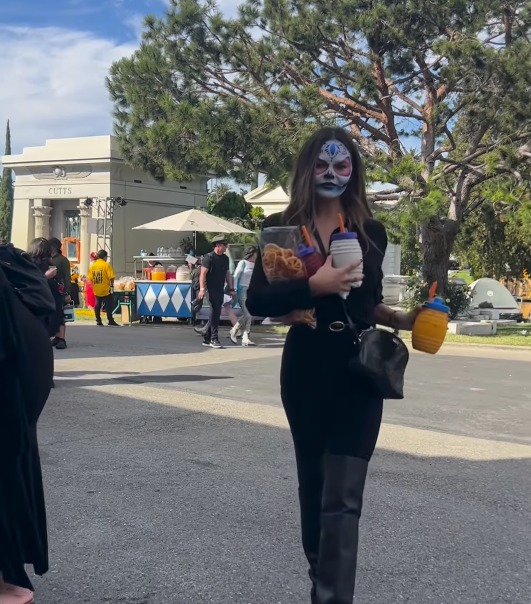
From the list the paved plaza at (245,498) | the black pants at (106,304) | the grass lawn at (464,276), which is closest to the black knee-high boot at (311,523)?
the paved plaza at (245,498)

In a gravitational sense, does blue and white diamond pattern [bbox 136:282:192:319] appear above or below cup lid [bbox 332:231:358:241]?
below

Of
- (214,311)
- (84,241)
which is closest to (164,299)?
(214,311)

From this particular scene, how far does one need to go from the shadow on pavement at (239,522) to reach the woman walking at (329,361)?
0.70m

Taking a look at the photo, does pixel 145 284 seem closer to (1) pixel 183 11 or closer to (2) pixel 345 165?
(1) pixel 183 11

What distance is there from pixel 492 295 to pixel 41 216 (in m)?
16.7

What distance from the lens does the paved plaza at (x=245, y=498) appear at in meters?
3.32

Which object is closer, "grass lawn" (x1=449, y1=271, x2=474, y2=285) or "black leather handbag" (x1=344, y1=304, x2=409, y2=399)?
"black leather handbag" (x1=344, y1=304, x2=409, y2=399)

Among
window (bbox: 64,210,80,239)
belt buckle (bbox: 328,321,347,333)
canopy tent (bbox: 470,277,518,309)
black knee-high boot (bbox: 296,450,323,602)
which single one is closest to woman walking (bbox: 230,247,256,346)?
black knee-high boot (bbox: 296,450,323,602)

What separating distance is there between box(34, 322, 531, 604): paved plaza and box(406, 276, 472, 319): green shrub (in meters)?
9.56

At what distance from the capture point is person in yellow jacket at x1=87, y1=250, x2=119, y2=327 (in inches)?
653

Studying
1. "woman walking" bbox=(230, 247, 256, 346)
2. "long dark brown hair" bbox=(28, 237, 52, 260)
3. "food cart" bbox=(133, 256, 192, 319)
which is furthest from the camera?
"food cart" bbox=(133, 256, 192, 319)

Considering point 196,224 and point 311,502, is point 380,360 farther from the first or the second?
point 196,224

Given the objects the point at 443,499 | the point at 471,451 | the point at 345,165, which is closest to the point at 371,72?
the point at 471,451

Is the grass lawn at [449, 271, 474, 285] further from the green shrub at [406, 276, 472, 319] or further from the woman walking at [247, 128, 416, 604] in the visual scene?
the woman walking at [247, 128, 416, 604]
